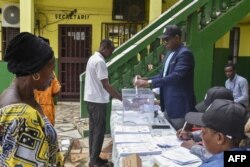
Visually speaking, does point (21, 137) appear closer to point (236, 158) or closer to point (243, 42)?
point (236, 158)

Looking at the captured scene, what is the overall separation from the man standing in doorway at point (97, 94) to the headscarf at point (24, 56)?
3.14 meters

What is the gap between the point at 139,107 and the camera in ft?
13.8

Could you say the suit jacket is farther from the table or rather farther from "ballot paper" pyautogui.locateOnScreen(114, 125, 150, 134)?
"ballot paper" pyautogui.locateOnScreen(114, 125, 150, 134)

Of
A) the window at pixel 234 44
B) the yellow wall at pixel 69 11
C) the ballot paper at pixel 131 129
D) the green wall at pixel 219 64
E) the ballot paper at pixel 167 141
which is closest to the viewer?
the ballot paper at pixel 167 141

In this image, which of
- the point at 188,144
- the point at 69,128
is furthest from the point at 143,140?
the point at 69,128

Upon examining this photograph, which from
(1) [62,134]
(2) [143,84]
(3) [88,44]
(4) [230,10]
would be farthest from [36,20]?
(2) [143,84]

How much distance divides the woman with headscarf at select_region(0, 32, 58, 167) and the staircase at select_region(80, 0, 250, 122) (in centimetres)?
414

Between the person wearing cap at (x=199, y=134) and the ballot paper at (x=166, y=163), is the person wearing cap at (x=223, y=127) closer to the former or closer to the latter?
the ballot paper at (x=166, y=163)

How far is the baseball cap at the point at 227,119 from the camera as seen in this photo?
6.36 ft

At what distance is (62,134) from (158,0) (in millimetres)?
4302

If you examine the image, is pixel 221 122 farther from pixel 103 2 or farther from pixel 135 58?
pixel 103 2

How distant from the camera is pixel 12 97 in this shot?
1.82 meters

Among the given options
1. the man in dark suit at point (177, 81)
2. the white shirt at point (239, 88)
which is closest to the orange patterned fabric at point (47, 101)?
the man in dark suit at point (177, 81)

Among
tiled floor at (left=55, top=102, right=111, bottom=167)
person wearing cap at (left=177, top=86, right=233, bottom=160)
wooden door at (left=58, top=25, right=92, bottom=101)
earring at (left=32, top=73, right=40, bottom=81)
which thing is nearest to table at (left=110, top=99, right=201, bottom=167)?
person wearing cap at (left=177, top=86, right=233, bottom=160)
